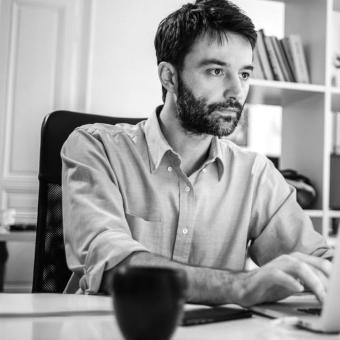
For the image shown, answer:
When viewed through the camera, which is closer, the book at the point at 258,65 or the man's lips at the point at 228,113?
the man's lips at the point at 228,113

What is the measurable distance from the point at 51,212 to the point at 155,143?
0.33 m

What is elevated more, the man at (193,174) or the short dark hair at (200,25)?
the short dark hair at (200,25)

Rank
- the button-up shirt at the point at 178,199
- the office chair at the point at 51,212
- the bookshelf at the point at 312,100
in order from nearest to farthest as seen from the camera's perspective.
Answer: the button-up shirt at the point at 178,199
the office chair at the point at 51,212
the bookshelf at the point at 312,100

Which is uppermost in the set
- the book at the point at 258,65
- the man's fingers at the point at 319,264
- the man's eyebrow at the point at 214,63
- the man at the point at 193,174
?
the book at the point at 258,65

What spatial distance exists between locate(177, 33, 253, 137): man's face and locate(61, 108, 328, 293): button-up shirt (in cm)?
8

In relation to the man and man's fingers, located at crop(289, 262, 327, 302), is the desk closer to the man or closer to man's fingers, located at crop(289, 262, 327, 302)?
man's fingers, located at crop(289, 262, 327, 302)

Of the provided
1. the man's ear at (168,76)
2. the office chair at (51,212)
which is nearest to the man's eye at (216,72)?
the man's ear at (168,76)

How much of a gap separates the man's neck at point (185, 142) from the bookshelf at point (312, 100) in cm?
88

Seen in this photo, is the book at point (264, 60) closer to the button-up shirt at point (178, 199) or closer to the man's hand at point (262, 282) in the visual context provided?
the button-up shirt at point (178, 199)

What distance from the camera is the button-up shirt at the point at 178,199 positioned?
125cm

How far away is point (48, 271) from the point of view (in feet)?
4.50

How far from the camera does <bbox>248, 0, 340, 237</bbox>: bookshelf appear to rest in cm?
229

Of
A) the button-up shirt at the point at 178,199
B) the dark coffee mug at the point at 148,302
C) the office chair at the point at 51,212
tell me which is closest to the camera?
the dark coffee mug at the point at 148,302

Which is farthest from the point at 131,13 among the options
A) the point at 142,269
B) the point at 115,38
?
the point at 142,269
